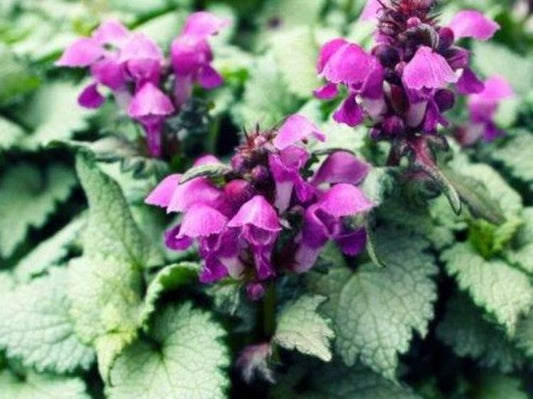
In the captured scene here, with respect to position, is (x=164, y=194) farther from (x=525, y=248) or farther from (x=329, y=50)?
(x=525, y=248)

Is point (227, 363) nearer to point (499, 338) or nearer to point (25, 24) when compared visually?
point (499, 338)

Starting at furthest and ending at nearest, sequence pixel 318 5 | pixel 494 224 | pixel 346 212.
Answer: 1. pixel 318 5
2. pixel 494 224
3. pixel 346 212

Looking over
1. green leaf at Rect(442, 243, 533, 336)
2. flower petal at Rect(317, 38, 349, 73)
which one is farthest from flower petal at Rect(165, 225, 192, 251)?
green leaf at Rect(442, 243, 533, 336)

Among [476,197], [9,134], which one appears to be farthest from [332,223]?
[9,134]

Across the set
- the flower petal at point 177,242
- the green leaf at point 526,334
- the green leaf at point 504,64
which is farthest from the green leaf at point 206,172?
the green leaf at point 504,64

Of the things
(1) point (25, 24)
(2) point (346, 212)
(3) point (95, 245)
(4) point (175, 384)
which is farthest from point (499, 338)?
(1) point (25, 24)

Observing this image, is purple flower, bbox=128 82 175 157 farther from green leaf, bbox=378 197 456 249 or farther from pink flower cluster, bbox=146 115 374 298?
green leaf, bbox=378 197 456 249
